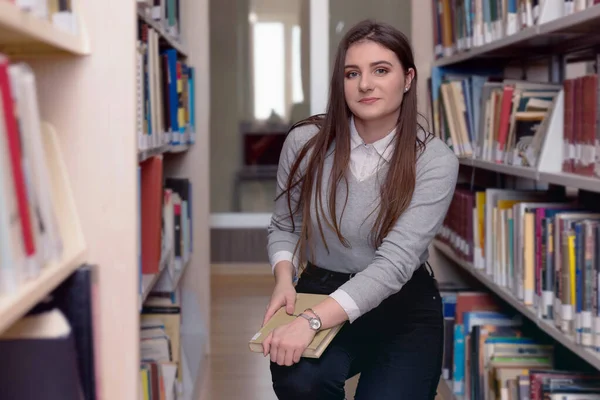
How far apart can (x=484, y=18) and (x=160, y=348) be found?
1.57 metres

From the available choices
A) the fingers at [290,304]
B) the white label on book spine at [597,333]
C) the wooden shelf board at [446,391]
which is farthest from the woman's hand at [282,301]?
the wooden shelf board at [446,391]

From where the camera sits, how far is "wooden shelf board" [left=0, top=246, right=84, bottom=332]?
0.78m

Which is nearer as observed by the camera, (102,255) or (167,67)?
(102,255)

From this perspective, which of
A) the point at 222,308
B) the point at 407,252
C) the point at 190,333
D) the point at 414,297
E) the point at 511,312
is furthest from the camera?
the point at 222,308

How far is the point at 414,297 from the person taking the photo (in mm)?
1848

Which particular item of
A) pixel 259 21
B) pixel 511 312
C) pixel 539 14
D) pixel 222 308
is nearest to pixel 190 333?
pixel 222 308

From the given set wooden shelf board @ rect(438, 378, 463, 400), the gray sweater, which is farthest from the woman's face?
wooden shelf board @ rect(438, 378, 463, 400)

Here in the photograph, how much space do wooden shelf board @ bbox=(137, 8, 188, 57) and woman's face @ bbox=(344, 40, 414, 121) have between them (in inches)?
21.4

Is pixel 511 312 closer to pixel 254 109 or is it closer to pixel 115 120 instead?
pixel 115 120

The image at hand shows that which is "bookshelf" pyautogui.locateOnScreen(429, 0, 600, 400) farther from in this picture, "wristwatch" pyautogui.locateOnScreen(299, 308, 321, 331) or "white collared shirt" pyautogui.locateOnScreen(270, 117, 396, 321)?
"wristwatch" pyautogui.locateOnScreen(299, 308, 321, 331)

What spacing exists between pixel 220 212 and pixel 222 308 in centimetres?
122

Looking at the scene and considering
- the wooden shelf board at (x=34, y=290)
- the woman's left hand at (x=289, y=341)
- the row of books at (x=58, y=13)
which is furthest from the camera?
the woman's left hand at (x=289, y=341)

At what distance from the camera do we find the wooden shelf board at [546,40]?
1.68m

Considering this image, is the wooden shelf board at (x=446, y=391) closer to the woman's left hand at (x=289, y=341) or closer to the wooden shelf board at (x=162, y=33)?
the woman's left hand at (x=289, y=341)
